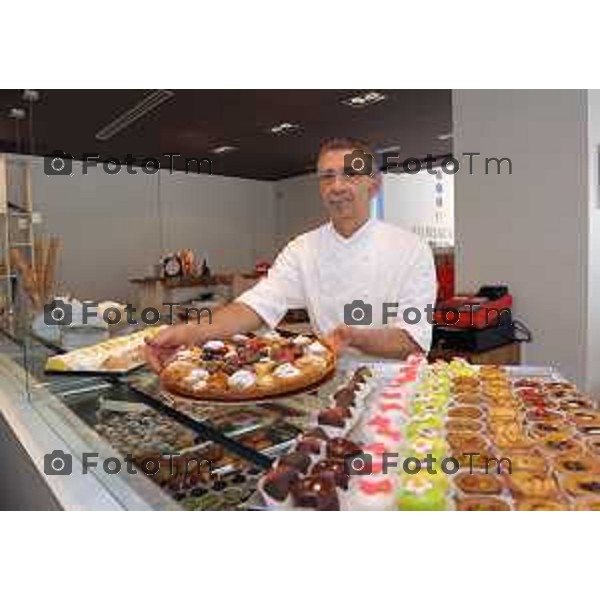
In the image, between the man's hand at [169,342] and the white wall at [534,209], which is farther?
the white wall at [534,209]

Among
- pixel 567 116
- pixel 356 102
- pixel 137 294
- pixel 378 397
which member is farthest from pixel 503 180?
pixel 378 397

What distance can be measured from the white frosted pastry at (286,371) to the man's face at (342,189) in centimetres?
62

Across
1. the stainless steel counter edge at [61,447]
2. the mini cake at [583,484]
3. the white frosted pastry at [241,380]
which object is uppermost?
the white frosted pastry at [241,380]

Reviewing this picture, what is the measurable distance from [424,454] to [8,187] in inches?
54.8

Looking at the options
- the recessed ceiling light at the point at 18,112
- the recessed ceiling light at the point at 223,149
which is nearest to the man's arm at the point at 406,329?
the recessed ceiling light at the point at 18,112

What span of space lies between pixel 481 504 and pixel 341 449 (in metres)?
0.21

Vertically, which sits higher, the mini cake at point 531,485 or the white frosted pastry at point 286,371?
the white frosted pastry at point 286,371

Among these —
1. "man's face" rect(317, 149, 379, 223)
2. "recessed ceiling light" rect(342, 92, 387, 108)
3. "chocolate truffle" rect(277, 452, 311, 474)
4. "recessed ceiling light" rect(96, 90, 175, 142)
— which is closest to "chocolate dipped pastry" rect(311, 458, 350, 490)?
"chocolate truffle" rect(277, 452, 311, 474)

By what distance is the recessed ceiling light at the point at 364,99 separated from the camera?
3.18 metres

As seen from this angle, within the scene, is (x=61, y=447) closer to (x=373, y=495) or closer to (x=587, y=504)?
(x=373, y=495)

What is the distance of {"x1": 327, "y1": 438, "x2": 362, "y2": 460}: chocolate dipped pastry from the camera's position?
825 mm

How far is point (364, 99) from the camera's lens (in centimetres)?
329

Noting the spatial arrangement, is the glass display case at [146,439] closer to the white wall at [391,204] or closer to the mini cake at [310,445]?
the mini cake at [310,445]

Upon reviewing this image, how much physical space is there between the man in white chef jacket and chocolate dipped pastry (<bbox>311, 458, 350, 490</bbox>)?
67cm
